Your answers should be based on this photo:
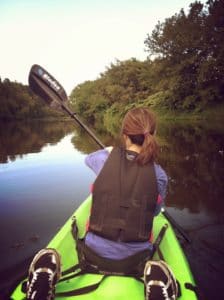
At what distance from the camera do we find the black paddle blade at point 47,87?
3.91 meters

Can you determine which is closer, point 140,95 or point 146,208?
point 146,208

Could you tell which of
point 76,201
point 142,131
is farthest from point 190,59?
point 142,131

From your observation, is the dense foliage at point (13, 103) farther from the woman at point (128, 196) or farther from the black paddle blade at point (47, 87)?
the woman at point (128, 196)

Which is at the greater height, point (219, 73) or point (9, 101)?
point (9, 101)

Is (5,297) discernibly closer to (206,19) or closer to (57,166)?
(57,166)

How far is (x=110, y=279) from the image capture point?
2316 mm

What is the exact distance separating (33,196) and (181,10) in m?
31.3

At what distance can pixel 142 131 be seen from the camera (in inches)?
88.9

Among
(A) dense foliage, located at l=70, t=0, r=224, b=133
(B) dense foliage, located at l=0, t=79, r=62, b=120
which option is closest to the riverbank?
(A) dense foliage, located at l=70, t=0, r=224, b=133

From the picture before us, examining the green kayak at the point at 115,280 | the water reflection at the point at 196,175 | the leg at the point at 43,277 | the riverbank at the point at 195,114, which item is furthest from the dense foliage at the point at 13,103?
the leg at the point at 43,277

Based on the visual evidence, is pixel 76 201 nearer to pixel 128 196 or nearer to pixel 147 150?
pixel 128 196

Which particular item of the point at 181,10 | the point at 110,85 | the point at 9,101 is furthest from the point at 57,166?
the point at 9,101

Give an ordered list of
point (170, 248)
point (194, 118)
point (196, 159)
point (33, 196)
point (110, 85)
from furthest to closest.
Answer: point (110, 85)
point (194, 118)
point (196, 159)
point (33, 196)
point (170, 248)

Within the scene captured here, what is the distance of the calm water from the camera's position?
3857mm
